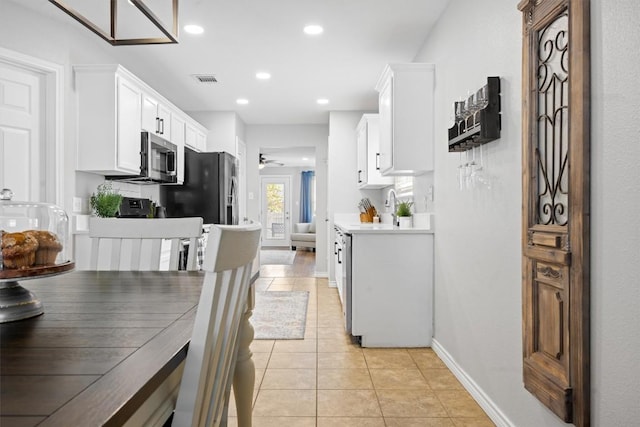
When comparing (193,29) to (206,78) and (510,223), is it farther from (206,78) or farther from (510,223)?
(510,223)

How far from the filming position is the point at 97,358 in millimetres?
831

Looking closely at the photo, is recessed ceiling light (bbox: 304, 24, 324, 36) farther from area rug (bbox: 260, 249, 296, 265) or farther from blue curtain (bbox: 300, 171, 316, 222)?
blue curtain (bbox: 300, 171, 316, 222)

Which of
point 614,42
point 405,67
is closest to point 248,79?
point 405,67

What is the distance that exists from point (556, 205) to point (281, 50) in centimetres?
311

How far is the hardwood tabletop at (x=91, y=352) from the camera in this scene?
63 cm

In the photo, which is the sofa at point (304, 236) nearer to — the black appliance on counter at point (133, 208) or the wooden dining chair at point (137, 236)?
the black appliance on counter at point (133, 208)

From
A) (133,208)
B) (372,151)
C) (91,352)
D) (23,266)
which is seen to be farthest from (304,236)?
(91,352)

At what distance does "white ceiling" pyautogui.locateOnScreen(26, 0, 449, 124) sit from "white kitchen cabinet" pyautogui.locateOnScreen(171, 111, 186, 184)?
397 millimetres

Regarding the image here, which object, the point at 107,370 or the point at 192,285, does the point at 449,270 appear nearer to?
the point at 192,285

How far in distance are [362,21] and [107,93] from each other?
2.09 metres

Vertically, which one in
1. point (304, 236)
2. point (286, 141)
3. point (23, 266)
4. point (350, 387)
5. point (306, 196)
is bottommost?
point (350, 387)

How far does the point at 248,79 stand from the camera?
5027mm

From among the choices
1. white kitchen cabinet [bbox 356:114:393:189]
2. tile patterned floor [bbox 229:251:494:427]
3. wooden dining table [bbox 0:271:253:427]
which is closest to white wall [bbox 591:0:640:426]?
tile patterned floor [bbox 229:251:494:427]

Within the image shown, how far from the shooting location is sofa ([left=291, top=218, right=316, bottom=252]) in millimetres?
11391
